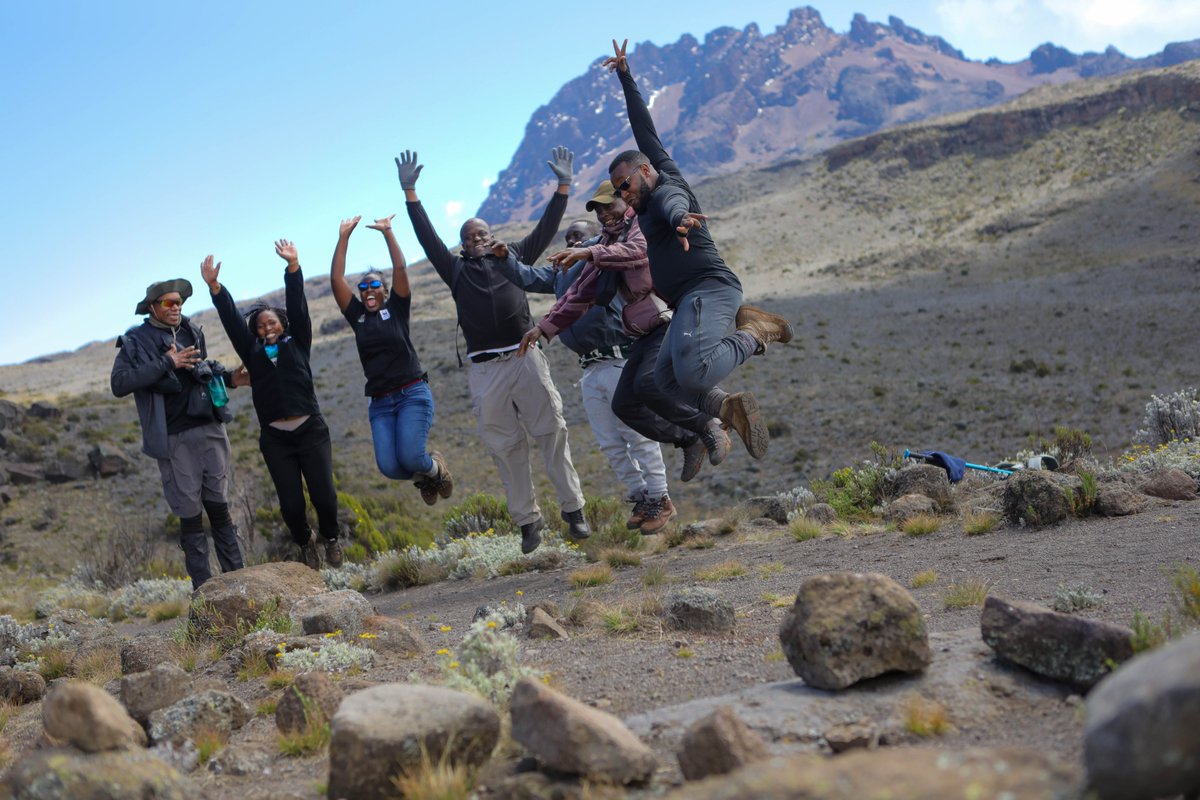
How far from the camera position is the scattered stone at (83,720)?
10.5ft

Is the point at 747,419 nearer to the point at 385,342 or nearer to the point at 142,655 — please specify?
the point at 385,342

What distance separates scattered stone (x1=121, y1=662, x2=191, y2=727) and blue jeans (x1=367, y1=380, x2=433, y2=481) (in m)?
3.24

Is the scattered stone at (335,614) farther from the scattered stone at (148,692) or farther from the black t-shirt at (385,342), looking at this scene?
the black t-shirt at (385,342)

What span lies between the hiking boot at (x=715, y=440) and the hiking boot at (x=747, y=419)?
0.82 feet

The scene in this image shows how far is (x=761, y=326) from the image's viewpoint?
21.3 feet

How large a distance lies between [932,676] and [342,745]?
1.92m

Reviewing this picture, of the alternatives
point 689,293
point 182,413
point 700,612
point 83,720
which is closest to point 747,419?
point 689,293

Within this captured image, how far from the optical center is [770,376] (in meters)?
25.9

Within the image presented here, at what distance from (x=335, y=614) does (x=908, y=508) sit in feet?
14.4

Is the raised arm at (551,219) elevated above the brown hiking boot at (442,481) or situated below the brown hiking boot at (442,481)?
above

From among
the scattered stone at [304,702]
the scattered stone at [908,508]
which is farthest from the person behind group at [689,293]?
the scattered stone at [304,702]

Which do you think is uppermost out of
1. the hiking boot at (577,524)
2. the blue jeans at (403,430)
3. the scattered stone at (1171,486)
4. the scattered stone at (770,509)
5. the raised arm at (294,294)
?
the raised arm at (294,294)

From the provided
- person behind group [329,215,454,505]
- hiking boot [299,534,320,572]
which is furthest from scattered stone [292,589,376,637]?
hiking boot [299,534,320,572]

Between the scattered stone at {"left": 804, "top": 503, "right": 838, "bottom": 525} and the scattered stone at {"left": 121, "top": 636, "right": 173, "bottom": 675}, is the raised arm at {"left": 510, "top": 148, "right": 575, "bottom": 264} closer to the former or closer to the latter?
the scattered stone at {"left": 804, "top": 503, "right": 838, "bottom": 525}
